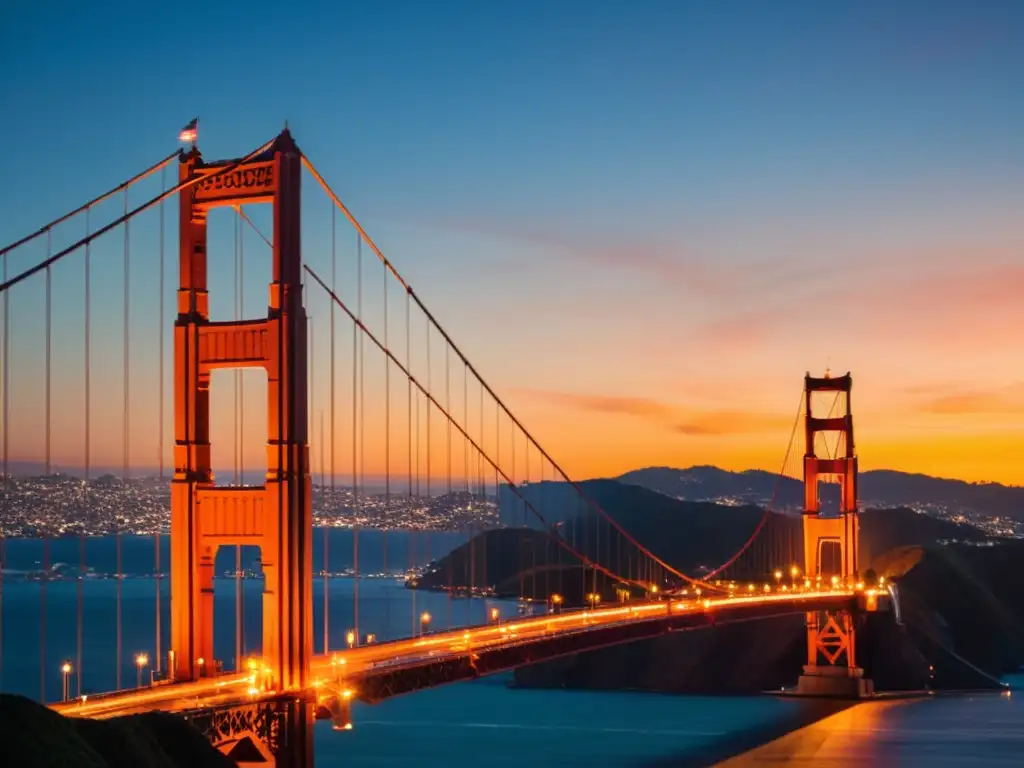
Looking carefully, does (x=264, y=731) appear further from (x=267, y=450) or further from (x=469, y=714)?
(x=469, y=714)

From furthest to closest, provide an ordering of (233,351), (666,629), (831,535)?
(831,535), (666,629), (233,351)

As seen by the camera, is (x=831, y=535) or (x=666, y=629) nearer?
(x=666, y=629)

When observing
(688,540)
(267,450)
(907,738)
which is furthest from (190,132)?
(688,540)

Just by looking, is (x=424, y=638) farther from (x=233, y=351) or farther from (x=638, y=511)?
(x=638, y=511)

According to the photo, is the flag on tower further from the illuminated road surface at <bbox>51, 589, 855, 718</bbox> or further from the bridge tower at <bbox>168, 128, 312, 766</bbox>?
the illuminated road surface at <bbox>51, 589, 855, 718</bbox>

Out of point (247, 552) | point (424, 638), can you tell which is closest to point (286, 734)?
point (424, 638)

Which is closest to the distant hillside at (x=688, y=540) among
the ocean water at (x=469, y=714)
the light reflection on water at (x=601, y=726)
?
the ocean water at (x=469, y=714)
